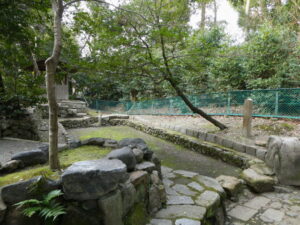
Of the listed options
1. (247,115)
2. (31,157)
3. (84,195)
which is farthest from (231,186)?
(31,157)

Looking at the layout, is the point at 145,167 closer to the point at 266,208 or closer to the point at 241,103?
the point at 266,208

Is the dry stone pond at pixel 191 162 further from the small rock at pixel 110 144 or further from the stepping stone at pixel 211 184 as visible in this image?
the small rock at pixel 110 144

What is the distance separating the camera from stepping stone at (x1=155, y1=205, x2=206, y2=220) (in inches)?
85.0

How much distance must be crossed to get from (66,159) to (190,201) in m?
2.02

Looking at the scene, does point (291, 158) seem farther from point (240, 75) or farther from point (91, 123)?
point (91, 123)

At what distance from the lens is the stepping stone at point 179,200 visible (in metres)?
2.47

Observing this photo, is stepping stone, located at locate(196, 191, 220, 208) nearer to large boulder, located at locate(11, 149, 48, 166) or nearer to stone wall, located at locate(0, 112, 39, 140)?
large boulder, located at locate(11, 149, 48, 166)

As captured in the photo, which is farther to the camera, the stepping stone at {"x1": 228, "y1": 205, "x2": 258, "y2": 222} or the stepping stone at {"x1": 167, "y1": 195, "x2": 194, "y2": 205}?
the stepping stone at {"x1": 228, "y1": 205, "x2": 258, "y2": 222}

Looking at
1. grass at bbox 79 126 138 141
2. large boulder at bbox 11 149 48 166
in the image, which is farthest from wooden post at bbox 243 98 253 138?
large boulder at bbox 11 149 48 166

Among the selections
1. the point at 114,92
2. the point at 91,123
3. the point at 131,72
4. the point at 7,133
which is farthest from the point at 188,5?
the point at 114,92

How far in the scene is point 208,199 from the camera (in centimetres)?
253

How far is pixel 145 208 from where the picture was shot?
2217mm

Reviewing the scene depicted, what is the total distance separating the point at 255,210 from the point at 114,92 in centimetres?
1791

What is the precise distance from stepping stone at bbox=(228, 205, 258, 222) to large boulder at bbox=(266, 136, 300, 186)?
115 cm
